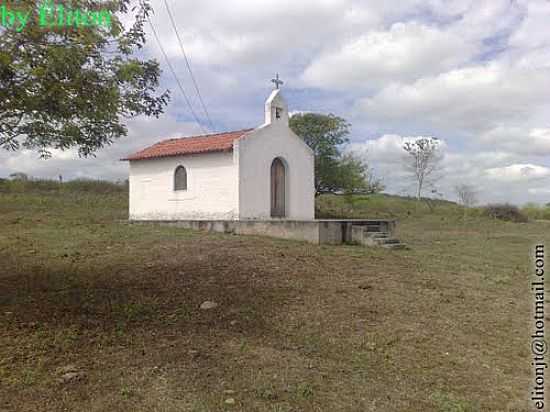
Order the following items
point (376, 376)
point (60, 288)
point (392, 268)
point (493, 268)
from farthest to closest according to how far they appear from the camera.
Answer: point (493, 268) → point (392, 268) → point (60, 288) → point (376, 376)

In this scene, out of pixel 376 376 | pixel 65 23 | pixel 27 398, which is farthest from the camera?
pixel 65 23

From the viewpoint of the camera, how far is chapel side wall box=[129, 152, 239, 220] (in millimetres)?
17953

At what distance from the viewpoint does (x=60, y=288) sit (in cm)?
782

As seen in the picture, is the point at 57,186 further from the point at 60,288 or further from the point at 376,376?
the point at 376,376

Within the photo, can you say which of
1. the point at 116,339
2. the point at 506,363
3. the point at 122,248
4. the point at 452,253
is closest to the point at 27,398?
the point at 116,339

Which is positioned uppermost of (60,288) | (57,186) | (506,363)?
(57,186)

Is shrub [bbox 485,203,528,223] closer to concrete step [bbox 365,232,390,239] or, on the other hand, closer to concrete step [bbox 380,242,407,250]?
concrete step [bbox 365,232,390,239]

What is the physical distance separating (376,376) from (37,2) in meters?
5.43

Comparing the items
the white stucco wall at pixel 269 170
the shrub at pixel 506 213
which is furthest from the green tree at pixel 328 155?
the shrub at pixel 506 213

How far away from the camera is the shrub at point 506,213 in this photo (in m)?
39.3

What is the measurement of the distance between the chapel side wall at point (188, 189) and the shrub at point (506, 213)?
92.8ft

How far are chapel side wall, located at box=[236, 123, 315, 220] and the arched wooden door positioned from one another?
183mm

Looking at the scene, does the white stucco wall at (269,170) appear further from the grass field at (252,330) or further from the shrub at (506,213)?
the shrub at (506,213)

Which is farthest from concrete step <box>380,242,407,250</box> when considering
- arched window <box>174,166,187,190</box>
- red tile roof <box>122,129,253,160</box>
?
arched window <box>174,166,187,190</box>
